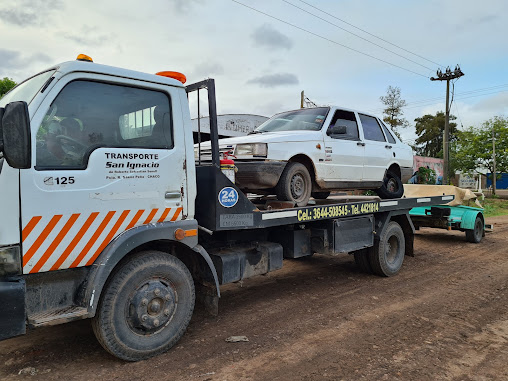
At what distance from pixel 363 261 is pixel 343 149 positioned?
2024 mm

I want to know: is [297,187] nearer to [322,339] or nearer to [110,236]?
Answer: [322,339]

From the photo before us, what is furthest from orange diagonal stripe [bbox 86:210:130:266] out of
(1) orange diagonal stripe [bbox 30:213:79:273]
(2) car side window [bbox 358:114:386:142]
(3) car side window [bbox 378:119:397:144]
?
(3) car side window [bbox 378:119:397:144]

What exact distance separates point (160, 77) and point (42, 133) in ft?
4.02

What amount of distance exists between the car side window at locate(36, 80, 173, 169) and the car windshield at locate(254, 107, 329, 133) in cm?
261

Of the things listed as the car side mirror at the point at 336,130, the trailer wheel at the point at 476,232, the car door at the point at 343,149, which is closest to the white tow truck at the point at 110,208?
the car door at the point at 343,149

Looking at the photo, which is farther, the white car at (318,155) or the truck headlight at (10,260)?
the white car at (318,155)

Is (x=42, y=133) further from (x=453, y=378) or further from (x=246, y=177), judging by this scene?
(x=453, y=378)

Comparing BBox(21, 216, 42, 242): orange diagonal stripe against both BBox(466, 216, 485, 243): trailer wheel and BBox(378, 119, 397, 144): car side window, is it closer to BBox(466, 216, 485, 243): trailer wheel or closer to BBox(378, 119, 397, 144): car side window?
BBox(378, 119, 397, 144): car side window

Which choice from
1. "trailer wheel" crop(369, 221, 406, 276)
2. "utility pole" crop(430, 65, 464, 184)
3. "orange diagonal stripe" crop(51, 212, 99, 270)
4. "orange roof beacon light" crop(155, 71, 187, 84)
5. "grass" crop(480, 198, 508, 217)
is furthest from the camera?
"utility pole" crop(430, 65, 464, 184)

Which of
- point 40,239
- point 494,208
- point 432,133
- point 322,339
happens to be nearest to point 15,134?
point 40,239

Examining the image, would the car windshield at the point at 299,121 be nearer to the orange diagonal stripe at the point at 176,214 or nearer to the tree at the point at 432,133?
the orange diagonal stripe at the point at 176,214

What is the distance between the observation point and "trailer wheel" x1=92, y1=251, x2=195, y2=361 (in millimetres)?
3316

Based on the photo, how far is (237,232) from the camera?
15.5ft

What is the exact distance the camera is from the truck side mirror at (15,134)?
2607 millimetres
